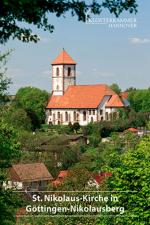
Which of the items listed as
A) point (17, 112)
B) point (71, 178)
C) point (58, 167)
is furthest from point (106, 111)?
point (71, 178)

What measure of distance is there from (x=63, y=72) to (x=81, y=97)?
22.1 feet

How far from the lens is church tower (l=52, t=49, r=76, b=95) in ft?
243

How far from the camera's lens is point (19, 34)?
3.89m

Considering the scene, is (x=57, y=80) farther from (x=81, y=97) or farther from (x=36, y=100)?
(x=81, y=97)

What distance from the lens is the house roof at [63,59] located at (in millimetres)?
75125

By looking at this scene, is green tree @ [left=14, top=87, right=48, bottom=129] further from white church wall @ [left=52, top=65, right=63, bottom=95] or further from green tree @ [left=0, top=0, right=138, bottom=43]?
green tree @ [left=0, top=0, right=138, bottom=43]

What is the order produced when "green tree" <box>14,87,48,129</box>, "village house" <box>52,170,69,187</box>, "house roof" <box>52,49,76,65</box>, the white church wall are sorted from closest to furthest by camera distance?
"village house" <box>52,170,69,187</box> < "green tree" <box>14,87,48,129</box> < the white church wall < "house roof" <box>52,49,76,65</box>

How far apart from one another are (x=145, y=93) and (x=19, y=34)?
78.0 m

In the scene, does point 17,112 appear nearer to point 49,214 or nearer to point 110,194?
point 49,214

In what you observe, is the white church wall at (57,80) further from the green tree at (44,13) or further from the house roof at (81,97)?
the green tree at (44,13)

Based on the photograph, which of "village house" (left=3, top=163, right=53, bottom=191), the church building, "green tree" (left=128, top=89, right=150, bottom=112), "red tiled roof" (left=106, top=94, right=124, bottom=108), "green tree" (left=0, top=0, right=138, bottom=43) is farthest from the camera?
"green tree" (left=128, top=89, right=150, bottom=112)

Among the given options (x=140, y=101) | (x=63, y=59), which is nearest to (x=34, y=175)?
(x=63, y=59)

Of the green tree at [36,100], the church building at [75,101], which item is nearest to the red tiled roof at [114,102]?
the church building at [75,101]

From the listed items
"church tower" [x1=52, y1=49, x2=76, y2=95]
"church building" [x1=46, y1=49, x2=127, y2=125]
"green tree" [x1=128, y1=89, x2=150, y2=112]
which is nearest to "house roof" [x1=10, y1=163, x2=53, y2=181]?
"church building" [x1=46, y1=49, x2=127, y2=125]
